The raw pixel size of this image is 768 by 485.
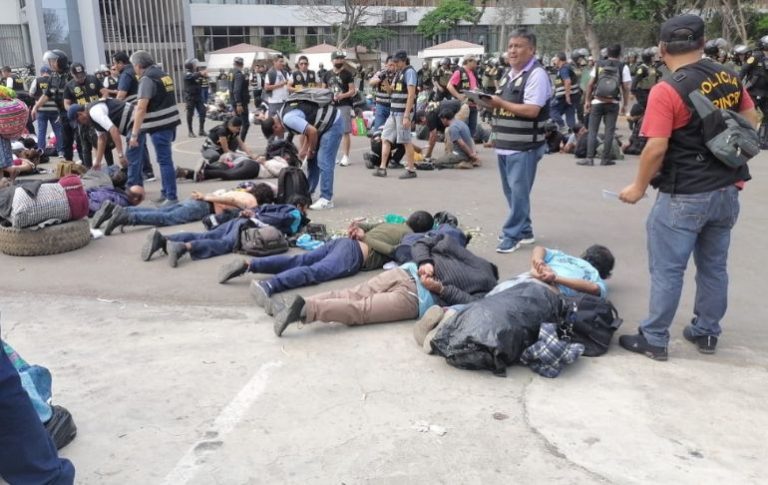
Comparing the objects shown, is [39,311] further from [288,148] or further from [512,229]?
[288,148]

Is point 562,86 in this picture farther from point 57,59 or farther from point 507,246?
point 57,59

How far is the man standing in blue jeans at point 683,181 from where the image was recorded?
3.71 meters

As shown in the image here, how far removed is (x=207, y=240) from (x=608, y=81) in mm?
6834

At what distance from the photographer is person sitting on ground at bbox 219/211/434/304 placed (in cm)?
519

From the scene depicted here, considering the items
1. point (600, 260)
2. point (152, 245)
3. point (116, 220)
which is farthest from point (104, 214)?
point (600, 260)

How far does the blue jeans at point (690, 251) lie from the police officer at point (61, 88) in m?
9.22

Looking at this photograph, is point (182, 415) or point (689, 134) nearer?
point (182, 415)

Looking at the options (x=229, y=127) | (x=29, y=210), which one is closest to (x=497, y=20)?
(x=229, y=127)

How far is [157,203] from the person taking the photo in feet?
26.8

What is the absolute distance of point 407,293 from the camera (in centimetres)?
455

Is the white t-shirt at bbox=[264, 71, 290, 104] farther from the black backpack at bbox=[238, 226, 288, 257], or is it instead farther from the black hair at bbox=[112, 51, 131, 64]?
the black backpack at bbox=[238, 226, 288, 257]

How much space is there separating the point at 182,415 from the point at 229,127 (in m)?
7.33

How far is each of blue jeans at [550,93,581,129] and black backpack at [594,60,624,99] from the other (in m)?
2.56

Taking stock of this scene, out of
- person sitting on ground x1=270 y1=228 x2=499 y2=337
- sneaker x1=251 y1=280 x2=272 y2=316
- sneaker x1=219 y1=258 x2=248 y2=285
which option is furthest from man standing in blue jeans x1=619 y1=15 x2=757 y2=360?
sneaker x1=219 y1=258 x2=248 y2=285
